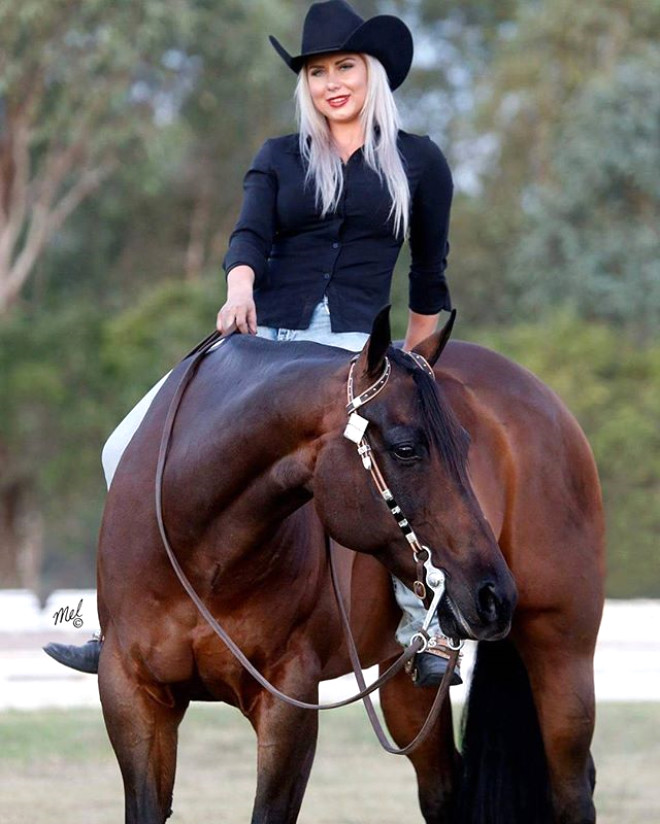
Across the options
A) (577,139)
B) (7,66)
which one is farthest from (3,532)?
(577,139)

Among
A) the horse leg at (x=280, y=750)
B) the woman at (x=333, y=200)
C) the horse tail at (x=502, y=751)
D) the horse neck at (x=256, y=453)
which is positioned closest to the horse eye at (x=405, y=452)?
the horse neck at (x=256, y=453)

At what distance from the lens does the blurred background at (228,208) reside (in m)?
16.8

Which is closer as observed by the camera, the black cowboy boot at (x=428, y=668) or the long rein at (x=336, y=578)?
the long rein at (x=336, y=578)

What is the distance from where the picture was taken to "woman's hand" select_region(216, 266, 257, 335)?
432cm

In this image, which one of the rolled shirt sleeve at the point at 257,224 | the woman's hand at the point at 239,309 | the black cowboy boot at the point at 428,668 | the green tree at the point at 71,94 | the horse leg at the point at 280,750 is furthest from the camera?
the green tree at the point at 71,94

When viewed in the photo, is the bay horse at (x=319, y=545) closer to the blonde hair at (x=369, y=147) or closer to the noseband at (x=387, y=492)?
the noseband at (x=387, y=492)

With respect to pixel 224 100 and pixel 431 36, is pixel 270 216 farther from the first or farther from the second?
pixel 431 36

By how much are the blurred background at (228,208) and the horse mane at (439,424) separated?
12.0 metres

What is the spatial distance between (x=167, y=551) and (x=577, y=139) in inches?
871

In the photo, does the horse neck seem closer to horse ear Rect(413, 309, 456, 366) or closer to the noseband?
the noseband

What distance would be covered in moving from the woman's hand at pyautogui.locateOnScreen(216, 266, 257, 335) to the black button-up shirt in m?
0.10

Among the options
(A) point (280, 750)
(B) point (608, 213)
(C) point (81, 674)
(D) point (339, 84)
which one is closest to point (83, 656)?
(A) point (280, 750)

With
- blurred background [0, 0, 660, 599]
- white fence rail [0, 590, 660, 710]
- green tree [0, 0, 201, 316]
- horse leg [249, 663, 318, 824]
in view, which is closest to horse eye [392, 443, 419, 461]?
horse leg [249, 663, 318, 824]

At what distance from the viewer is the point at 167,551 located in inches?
155
